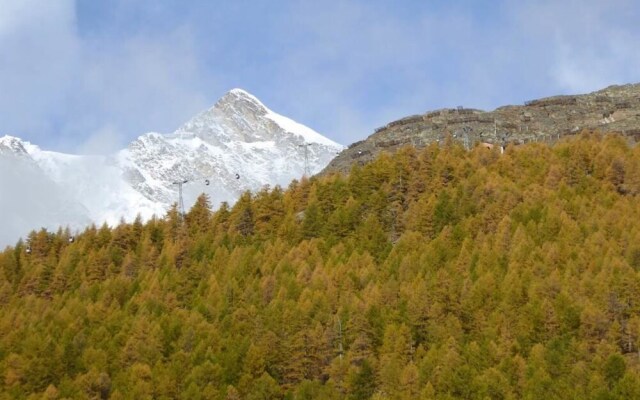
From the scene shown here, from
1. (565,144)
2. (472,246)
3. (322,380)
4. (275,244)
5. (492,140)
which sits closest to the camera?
(322,380)

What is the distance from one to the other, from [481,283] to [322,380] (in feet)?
69.1

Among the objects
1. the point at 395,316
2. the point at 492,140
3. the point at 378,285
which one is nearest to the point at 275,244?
the point at 378,285

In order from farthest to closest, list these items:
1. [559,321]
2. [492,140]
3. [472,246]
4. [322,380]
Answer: [492,140], [472,246], [322,380], [559,321]

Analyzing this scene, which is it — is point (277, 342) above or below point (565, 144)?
below

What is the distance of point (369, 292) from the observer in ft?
338

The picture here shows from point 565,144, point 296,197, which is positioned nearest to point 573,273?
point 565,144

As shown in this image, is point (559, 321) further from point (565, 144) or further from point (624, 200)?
point (565, 144)

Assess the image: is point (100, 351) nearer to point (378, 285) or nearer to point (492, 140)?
point (378, 285)

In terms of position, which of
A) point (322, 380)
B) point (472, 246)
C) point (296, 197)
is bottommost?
point (322, 380)

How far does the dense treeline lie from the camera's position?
84688 millimetres

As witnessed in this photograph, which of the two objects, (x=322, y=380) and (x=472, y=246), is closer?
(x=322, y=380)

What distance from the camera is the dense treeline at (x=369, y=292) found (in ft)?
278

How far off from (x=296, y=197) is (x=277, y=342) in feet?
179

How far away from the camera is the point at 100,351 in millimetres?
101188
